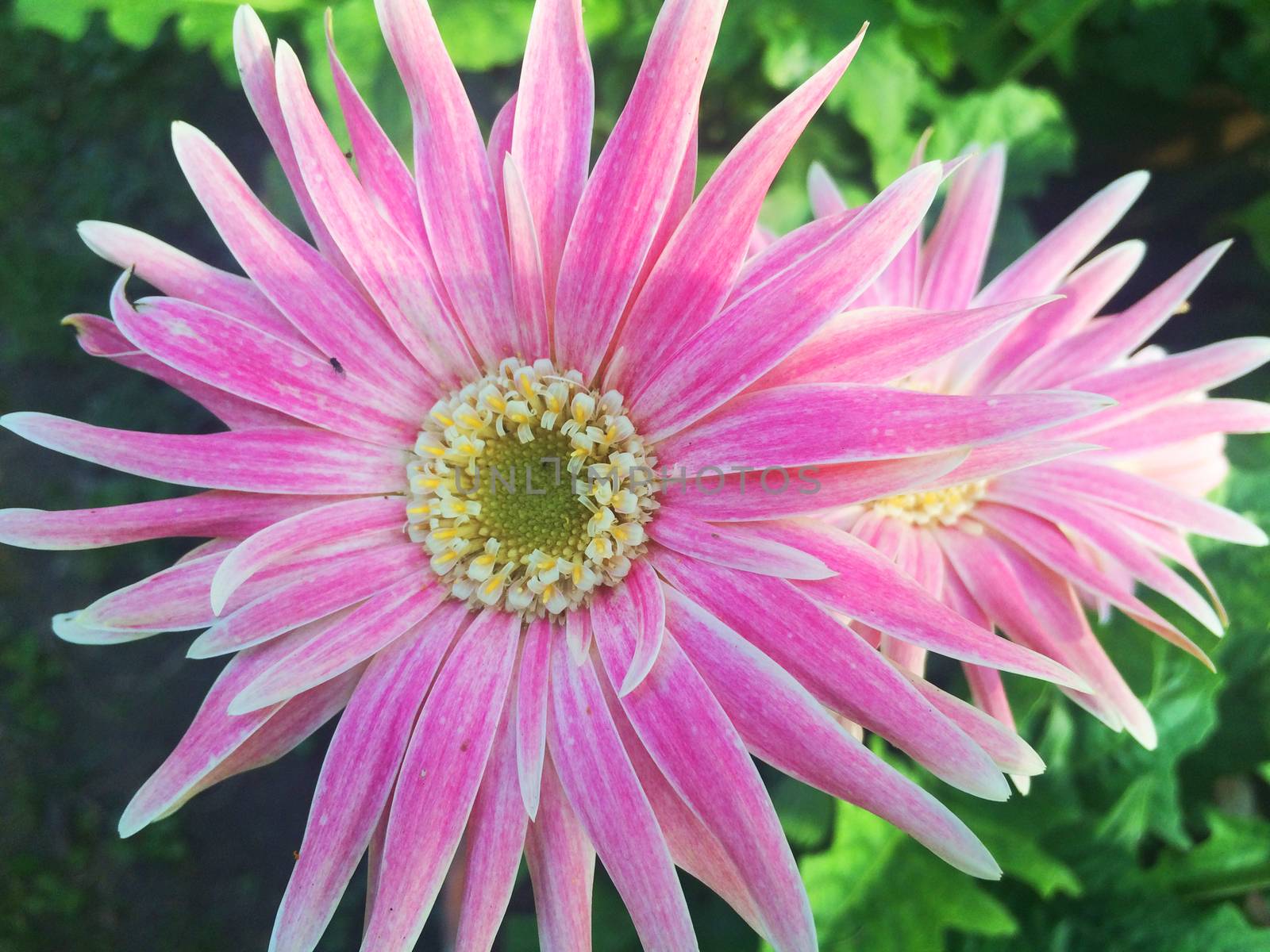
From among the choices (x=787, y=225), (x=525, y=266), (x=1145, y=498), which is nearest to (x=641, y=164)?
(x=525, y=266)

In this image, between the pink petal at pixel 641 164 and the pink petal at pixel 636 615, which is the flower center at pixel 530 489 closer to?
the pink petal at pixel 636 615

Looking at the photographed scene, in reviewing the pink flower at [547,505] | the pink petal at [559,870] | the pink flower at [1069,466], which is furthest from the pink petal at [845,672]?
the pink petal at [559,870]

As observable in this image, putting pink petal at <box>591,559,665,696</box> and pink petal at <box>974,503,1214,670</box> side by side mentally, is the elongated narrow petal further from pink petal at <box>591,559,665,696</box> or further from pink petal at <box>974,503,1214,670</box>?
pink petal at <box>974,503,1214,670</box>

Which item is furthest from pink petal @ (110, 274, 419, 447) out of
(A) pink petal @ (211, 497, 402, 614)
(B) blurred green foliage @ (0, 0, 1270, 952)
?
(B) blurred green foliage @ (0, 0, 1270, 952)

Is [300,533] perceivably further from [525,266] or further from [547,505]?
[525,266]

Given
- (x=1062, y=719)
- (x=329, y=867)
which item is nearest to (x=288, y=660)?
(x=329, y=867)

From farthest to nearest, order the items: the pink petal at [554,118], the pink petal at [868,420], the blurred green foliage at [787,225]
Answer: the blurred green foliage at [787,225] < the pink petal at [554,118] < the pink petal at [868,420]

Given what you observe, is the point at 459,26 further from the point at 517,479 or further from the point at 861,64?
the point at 517,479
